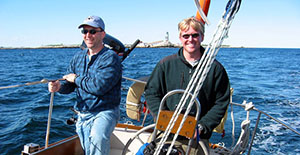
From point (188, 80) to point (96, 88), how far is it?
850mm

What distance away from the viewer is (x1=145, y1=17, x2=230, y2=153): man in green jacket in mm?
1956

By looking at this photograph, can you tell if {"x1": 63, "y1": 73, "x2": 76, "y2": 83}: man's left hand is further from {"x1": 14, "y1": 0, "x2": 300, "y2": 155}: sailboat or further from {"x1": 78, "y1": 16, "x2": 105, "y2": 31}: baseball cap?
{"x1": 14, "y1": 0, "x2": 300, "y2": 155}: sailboat

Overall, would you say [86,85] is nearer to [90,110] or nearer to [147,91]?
[90,110]

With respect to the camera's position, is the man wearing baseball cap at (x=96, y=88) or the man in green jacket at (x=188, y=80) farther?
the man wearing baseball cap at (x=96, y=88)

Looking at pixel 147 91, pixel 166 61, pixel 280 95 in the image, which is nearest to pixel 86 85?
pixel 147 91

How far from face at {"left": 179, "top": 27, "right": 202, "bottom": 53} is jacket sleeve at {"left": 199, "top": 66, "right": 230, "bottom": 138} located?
0.31 m

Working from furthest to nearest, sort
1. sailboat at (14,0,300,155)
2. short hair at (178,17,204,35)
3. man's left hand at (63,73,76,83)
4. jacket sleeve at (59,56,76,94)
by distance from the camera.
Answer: jacket sleeve at (59,56,76,94) < man's left hand at (63,73,76,83) < short hair at (178,17,204,35) < sailboat at (14,0,300,155)

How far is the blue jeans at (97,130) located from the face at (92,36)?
67 cm

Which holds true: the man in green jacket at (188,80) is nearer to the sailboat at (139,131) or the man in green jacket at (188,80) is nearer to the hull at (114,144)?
the sailboat at (139,131)

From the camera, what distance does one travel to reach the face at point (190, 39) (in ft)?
6.35

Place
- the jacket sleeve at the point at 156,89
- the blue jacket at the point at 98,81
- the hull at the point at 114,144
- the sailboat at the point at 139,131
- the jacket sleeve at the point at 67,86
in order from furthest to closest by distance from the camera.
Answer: the hull at the point at 114,144, the jacket sleeve at the point at 67,86, the blue jacket at the point at 98,81, the jacket sleeve at the point at 156,89, the sailboat at the point at 139,131

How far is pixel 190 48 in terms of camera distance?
198 centimetres

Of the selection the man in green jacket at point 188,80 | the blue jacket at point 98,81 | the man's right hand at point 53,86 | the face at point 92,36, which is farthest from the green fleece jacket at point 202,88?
the man's right hand at point 53,86

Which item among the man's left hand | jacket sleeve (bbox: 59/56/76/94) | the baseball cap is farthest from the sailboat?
the baseball cap
